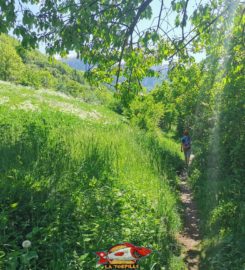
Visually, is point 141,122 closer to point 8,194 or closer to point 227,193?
point 227,193

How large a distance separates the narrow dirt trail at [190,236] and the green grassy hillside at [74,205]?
0.27m

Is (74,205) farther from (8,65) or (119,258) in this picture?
(8,65)

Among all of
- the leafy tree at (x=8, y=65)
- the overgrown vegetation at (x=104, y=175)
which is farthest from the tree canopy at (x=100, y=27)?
the leafy tree at (x=8, y=65)

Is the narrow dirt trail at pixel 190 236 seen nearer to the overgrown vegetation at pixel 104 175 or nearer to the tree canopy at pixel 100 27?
the overgrown vegetation at pixel 104 175

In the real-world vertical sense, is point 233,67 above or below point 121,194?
above

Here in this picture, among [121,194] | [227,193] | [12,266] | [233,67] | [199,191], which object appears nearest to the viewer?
[12,266]

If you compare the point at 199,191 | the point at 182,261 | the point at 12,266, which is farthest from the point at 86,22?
the point at 199,191

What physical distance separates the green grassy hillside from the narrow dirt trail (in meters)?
0.27

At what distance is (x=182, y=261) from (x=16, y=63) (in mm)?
89449

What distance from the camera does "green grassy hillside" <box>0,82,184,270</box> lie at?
4.19 metres

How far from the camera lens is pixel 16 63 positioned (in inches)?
3403

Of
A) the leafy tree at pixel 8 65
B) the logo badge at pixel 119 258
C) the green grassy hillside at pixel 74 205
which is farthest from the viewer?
the leafy tree at pixel 8 65

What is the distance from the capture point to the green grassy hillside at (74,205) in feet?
13.7

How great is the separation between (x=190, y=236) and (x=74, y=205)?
11.6 feet
